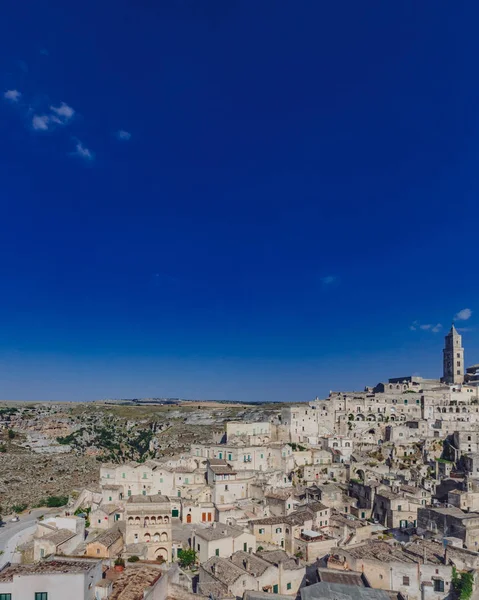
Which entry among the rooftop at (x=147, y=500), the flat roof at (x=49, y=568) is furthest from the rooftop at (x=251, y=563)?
the flat roof at (x=49, y=568)

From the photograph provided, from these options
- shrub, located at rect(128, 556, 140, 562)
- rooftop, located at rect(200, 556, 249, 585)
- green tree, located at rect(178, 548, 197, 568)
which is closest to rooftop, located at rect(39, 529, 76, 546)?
shrub, located at rect(128, 556, 140, 562)

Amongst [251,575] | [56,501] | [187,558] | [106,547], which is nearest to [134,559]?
[106,547]

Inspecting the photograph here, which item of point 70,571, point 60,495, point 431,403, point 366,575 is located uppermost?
point 431,403

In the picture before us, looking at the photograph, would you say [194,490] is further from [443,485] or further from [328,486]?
[443,485]

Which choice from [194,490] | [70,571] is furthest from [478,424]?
[70,571]

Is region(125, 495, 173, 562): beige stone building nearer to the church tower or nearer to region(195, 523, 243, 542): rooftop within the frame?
region(195, 523, 243, 542): rooftop

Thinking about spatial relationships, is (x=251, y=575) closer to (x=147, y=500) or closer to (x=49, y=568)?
(x=49, y=568)
